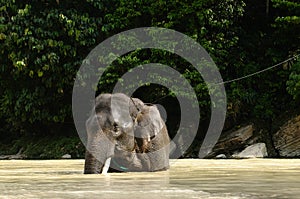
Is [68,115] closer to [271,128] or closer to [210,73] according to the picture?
[210,73]

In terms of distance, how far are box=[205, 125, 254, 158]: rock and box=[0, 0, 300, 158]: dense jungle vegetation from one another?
460mm

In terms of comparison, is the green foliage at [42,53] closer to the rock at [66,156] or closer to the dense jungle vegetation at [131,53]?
the dense jungle vegetation at [131,53]

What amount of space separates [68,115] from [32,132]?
164 cm

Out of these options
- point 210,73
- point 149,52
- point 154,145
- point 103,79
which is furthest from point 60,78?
point 154,145

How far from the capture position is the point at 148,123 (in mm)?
7816

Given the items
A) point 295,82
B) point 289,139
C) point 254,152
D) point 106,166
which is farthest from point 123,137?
point 289,139

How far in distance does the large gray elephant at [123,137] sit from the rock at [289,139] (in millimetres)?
6756

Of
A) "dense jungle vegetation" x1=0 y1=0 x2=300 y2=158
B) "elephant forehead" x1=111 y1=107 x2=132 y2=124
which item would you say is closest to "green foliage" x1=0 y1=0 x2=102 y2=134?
"dense jungle vegetation" x1=0 y1=0 x2=300 y2=158

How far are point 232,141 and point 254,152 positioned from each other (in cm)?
71

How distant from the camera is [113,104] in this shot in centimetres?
713

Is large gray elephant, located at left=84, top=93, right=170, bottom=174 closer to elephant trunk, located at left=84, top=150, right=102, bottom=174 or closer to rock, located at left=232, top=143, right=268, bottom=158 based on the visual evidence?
elephant trunk, located at left=84, top=150, right=102, bottom=174

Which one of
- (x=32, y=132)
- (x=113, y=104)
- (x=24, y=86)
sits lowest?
(x=32, y=132)

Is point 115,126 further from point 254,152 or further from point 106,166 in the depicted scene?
point 254,152

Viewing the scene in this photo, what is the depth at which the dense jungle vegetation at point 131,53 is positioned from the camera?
15.8 metres
